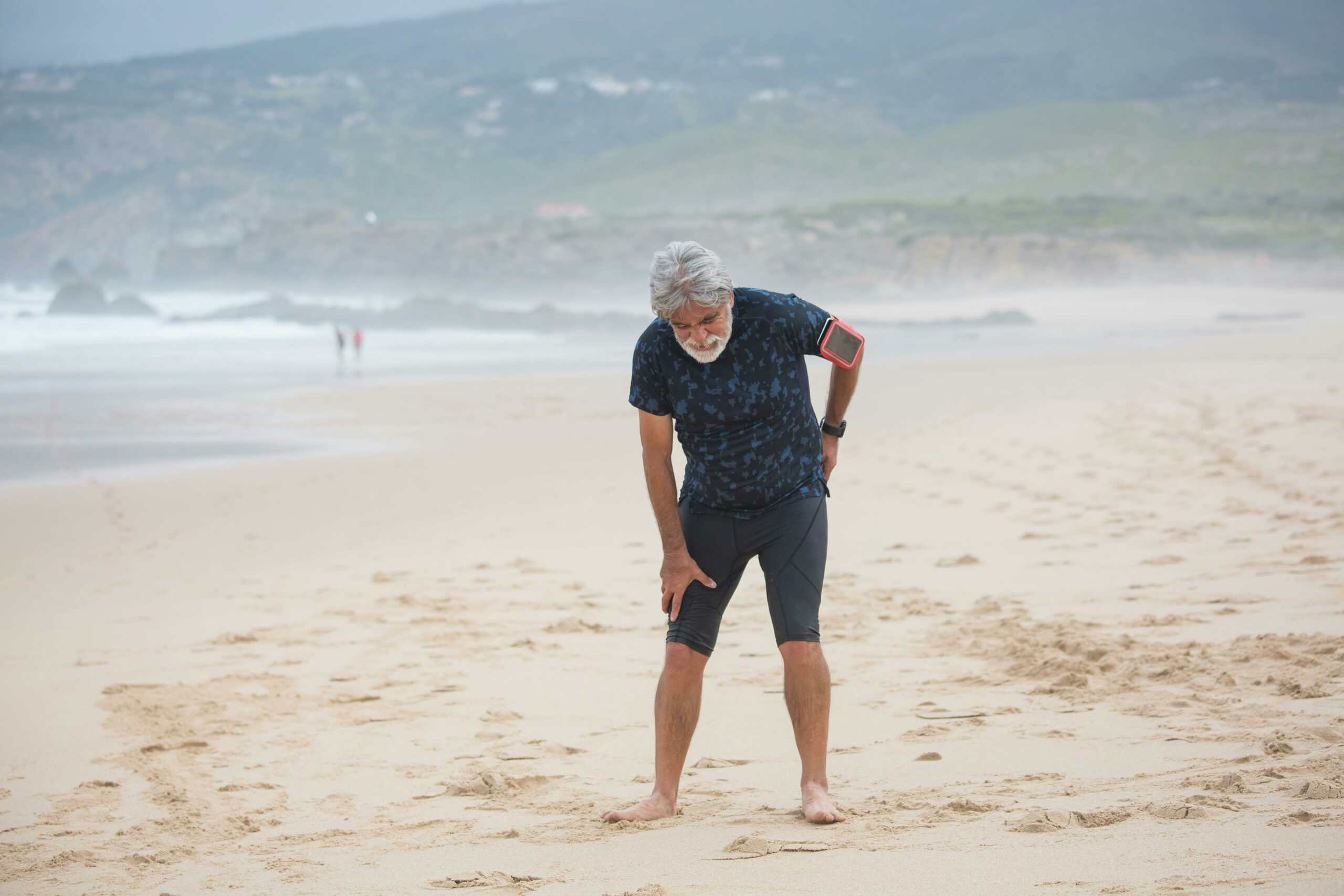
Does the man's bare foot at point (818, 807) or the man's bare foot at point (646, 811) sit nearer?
the man's bare foot at point (818, 807)

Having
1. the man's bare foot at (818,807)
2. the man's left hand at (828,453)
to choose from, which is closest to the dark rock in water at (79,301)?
the man's left hand at (828,453)

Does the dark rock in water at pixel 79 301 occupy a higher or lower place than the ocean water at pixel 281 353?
higher

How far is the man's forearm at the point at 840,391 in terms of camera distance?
143 inches

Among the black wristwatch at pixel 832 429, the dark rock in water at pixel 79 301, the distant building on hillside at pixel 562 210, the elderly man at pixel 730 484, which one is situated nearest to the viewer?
the elderly man at pixel 730 484

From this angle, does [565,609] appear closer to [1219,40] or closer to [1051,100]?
[1051,100]

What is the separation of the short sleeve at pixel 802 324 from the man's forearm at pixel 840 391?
17 centimetres

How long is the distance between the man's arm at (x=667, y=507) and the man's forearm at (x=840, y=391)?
50cm

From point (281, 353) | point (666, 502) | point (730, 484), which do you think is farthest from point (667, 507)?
point (281, 353)

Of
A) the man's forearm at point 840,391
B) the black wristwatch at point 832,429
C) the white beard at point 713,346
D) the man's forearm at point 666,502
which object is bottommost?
the man's forearm at point 666,502

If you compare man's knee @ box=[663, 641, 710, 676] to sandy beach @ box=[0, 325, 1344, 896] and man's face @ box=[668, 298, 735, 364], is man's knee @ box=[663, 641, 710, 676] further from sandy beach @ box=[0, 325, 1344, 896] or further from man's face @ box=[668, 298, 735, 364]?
man's face @ box=[668, 298, 735, 364]

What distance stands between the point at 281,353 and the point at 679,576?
30.3 m

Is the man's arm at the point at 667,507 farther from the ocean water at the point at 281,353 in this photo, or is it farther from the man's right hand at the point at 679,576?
the ocean water at the point at 281,353

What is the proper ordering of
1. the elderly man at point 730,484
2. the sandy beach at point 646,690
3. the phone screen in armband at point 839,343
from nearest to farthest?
the sandy beach at point 646,690 < the elderly man at point 730,484 < the phone screen in armband at point 839,343

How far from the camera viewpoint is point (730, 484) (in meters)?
3.45
